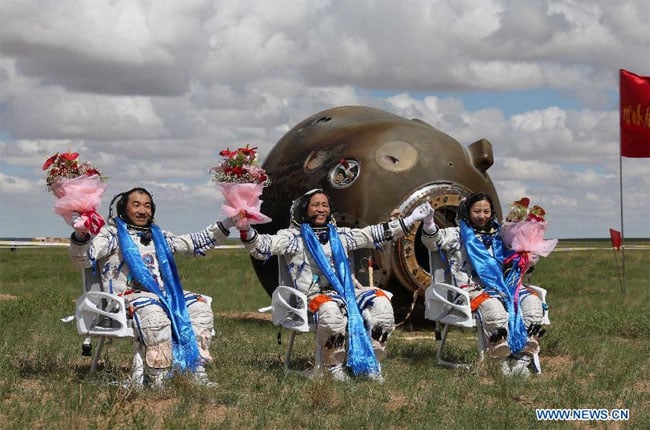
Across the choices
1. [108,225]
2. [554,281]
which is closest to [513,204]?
[108,225]

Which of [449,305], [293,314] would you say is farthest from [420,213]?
[293,314]

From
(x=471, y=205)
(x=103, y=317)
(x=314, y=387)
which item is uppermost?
(x=471, y=205)

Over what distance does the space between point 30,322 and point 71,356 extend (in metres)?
2.67

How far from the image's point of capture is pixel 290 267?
769 cm

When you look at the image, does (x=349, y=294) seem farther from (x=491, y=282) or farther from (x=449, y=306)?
(x=491, y=282)

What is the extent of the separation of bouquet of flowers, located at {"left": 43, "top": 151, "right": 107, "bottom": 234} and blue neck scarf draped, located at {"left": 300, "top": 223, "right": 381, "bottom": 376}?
5.80ft

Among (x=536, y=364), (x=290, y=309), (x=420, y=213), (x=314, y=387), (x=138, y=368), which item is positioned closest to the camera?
(x=314, y=387)

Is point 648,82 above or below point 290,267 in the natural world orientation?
above

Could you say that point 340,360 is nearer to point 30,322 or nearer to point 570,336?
point 570,336

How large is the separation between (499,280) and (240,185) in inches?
96.3

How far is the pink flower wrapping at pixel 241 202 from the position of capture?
7000 mm

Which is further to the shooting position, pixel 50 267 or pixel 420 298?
pixel 50 267

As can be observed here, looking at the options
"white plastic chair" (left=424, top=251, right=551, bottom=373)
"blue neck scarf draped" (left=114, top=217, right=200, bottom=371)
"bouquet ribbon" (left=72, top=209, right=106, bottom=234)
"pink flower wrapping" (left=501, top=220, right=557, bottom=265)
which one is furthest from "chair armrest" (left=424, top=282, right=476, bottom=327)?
"bouquet ribbon" (left=72, top=209, right=106, bottom=234)

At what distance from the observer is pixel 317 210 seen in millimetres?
7793
